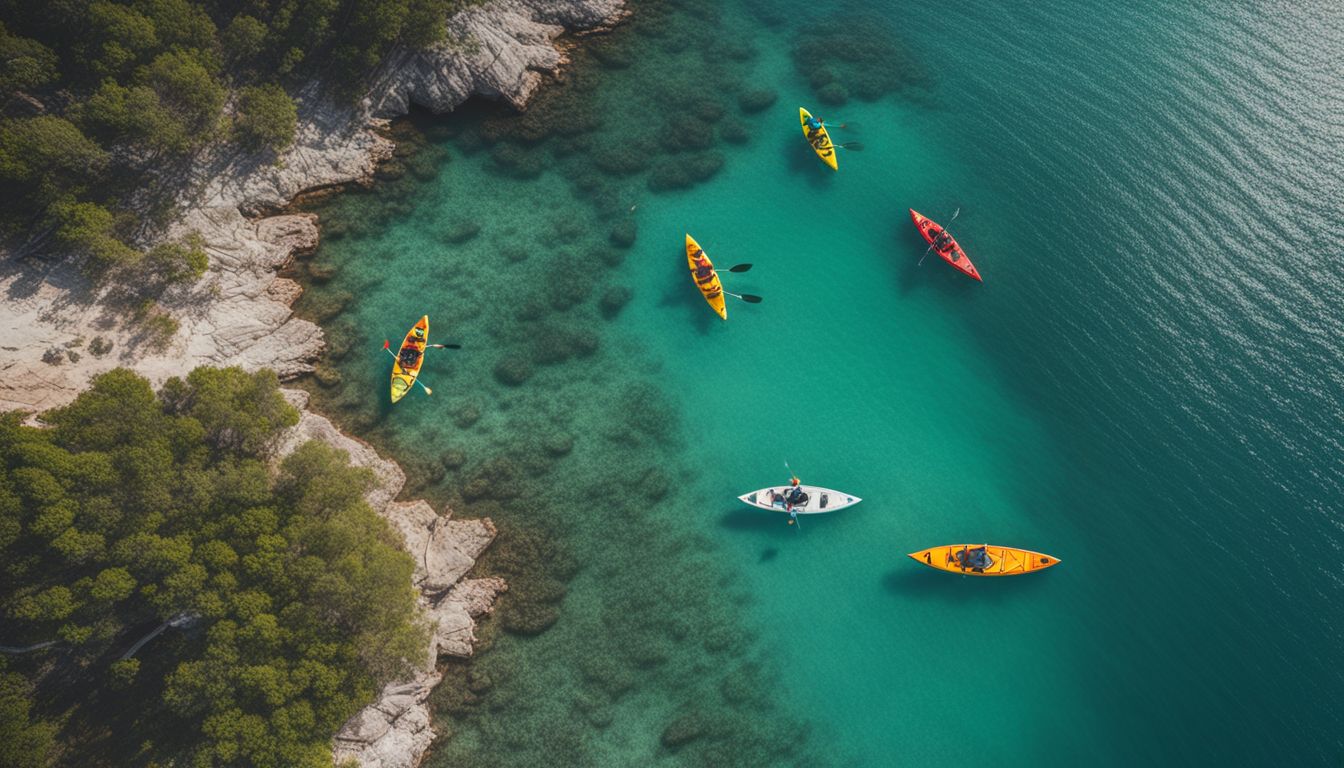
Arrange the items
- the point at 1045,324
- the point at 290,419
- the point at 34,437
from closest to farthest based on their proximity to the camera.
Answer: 1. the point at 34,437
2. the point at 290,419
3. the point at 1045,324

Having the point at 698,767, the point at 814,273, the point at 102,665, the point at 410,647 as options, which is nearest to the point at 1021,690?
the point at 698,767

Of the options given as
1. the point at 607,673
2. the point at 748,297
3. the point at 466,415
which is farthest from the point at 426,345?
the point at 607,673

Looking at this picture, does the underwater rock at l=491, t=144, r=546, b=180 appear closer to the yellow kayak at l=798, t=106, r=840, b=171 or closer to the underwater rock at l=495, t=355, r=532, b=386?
the underwater rock at l=495, t=355, r=532, b=386

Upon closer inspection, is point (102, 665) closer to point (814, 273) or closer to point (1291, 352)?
point (814, 273)

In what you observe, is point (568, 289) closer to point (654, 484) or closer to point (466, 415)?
point (466, 415)

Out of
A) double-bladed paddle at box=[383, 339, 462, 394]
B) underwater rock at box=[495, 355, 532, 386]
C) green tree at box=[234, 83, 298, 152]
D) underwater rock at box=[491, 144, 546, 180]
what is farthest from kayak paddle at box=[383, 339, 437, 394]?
green tree at box=[234, 83, 298, 152]

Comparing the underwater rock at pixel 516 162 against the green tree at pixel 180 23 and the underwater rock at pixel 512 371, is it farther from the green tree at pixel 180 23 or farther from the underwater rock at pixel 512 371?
the green tree at pixel 180 23

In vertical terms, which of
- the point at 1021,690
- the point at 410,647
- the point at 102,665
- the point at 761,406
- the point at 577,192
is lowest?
the point at 102,665
